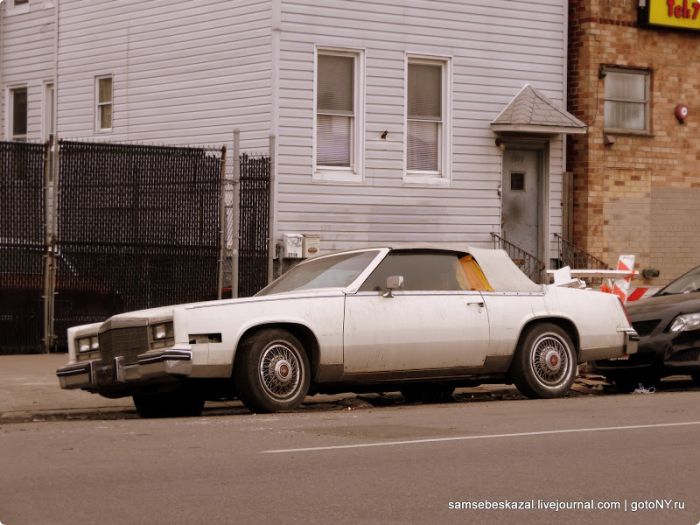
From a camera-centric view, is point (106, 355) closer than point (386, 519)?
No

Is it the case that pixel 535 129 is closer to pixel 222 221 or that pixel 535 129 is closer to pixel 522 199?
pixel 522 199

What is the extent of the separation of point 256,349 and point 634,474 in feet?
13.8

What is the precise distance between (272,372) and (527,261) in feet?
35.0

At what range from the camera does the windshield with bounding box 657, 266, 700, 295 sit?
50.1 ft

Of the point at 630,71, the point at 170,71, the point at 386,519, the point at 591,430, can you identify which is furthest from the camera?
the point at 630,71

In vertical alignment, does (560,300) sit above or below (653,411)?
above

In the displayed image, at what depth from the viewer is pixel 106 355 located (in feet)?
38.7

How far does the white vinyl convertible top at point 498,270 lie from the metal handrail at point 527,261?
808cm

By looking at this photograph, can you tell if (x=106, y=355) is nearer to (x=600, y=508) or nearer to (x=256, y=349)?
(x=256, y=349)

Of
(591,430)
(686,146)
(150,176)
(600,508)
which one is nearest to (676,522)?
(600,508)

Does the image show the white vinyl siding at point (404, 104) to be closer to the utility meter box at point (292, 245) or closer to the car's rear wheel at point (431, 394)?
the utility meter box at point (292, 245)

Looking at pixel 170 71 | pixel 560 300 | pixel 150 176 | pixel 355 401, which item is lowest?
pixel 355 401

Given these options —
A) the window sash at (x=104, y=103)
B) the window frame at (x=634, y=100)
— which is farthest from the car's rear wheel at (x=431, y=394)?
the window sash at (x=104, y=103)

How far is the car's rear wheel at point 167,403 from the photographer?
1220 cm
